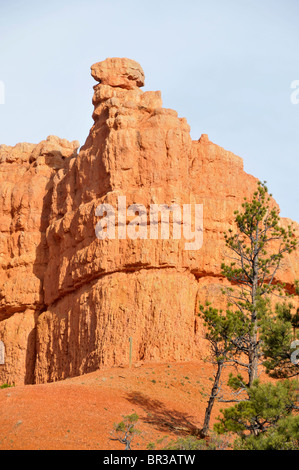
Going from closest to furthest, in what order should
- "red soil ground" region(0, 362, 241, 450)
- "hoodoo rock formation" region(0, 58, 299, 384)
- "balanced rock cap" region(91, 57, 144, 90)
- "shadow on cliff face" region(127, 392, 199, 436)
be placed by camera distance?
"red soil ground" region(0, 362, 241, 450), "shadow on cliff face" region(127, 392, 199, 436), "hoodoo rock formation" region(0, 58, 299, 384), "balanced rock cap" region(91, 57, 144, 90)

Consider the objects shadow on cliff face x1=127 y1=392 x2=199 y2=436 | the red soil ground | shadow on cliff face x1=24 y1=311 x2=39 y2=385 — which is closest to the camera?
the red soil ground

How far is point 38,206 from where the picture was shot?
55750 mm

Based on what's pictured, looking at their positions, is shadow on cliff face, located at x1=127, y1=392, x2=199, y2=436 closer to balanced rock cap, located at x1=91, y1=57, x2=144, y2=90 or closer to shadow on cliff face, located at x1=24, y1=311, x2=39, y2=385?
shadow on cliff face, located at x1=24, y1=311, x2=39, y2=385

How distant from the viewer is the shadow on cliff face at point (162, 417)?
108 ft

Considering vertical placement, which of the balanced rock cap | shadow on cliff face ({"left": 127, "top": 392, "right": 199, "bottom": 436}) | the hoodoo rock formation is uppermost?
the balanced rock cap

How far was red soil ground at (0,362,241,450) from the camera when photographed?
29266mm

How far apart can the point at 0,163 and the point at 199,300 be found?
2521 cm

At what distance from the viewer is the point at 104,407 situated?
33219 mm

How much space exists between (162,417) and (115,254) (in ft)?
39.7

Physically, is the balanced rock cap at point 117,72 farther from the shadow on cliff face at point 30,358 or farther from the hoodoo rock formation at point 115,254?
the shadow on cliff face at point 30,358

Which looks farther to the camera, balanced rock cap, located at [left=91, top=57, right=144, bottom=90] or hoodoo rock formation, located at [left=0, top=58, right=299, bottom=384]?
balanced rock cap, located at [left=91, top=57, right=144, bottom=90]

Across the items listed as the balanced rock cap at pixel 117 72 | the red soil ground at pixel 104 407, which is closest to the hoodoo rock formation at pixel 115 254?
the balanced rock cap at pixel 117 72

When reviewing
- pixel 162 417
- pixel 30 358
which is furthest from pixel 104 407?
pixel 30 358

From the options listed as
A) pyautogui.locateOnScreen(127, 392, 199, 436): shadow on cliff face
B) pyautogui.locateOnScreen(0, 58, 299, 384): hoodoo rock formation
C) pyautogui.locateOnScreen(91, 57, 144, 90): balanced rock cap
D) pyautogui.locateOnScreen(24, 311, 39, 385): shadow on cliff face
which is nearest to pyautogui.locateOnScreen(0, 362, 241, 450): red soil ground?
pyautogui.locateOnScreen(127, 392, 199, 436): shadow on cliff face
